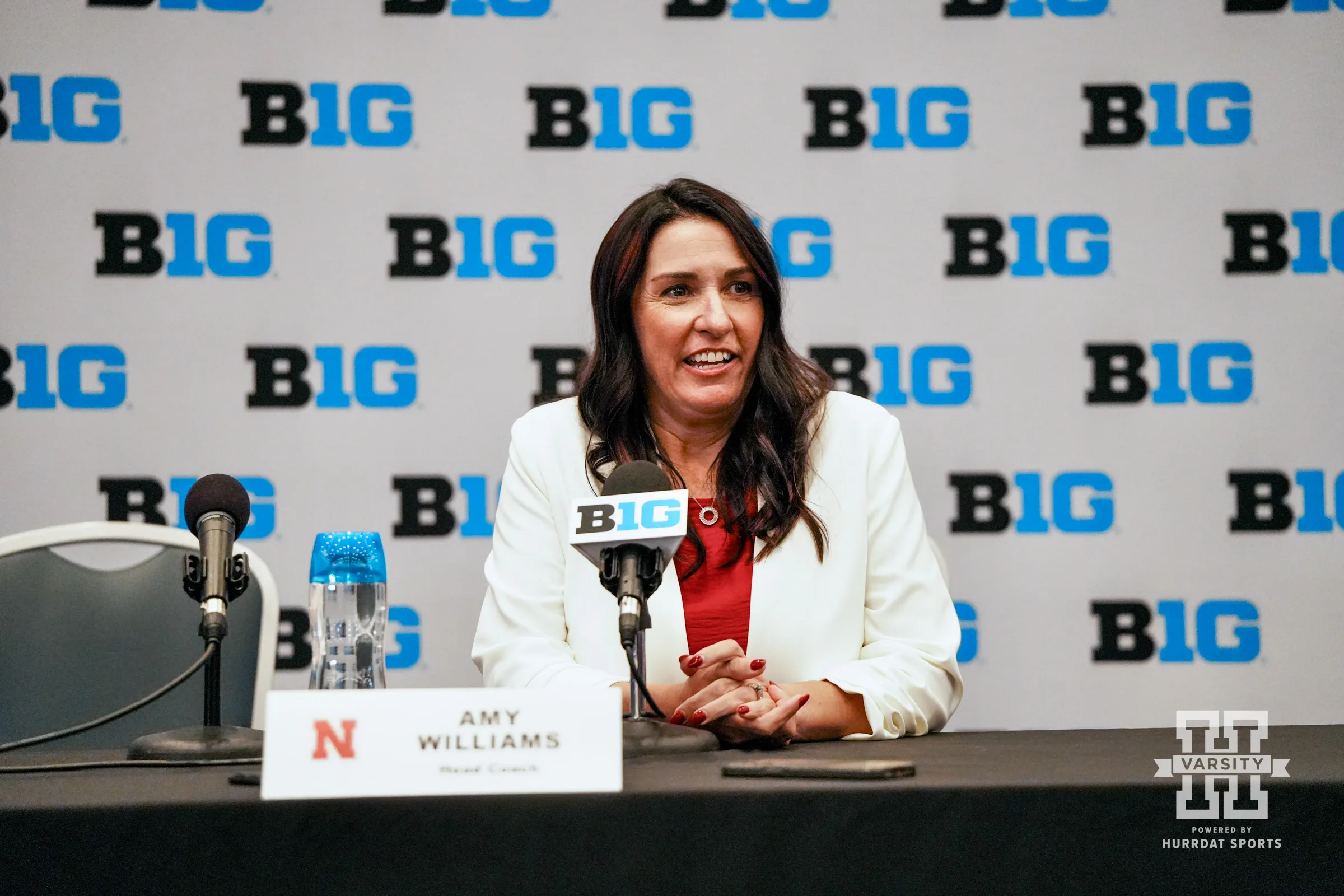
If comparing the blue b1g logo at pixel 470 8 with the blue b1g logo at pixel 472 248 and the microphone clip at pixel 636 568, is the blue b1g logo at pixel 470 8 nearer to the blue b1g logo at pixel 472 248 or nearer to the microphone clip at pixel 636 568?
the blue b1g logo at pixel 472 248

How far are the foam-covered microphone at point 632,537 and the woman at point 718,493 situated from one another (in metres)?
0.52

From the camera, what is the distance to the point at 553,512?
196cm

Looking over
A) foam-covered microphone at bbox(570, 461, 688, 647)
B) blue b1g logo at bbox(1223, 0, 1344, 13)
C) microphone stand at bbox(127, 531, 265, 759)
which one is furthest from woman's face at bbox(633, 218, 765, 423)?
blue b1g logo at bbox(1223, 0, 1344, 13)

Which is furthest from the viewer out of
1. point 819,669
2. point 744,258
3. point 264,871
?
point 744,258

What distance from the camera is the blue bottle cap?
5.81 ft

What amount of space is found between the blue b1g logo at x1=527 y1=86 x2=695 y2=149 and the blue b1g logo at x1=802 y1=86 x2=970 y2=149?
0.32 metres

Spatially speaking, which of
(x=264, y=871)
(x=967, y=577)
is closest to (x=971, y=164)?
(x=967, y=577)

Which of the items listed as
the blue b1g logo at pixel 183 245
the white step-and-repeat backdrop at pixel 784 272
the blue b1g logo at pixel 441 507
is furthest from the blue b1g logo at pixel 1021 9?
the blue b1g logo at pixel 183 245

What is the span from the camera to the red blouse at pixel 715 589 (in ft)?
6.16

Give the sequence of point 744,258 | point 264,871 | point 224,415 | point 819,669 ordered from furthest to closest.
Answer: point 224,415
point 744,258
point 819,669
point 264,871

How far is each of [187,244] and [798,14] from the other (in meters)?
1.60

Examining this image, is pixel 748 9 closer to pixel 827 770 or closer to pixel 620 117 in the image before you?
pixel 620 117

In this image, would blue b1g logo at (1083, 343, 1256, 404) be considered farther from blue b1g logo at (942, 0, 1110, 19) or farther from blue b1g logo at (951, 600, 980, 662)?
blue b1g logo at (942, 0, 1110, 19)

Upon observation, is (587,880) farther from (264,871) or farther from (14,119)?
(14,119)
